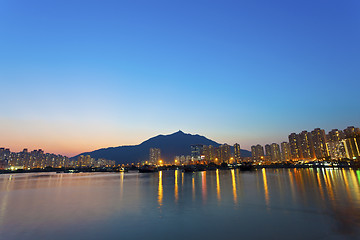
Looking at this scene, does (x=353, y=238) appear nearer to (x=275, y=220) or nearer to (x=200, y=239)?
(x=275, y=220)

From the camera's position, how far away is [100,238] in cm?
1283

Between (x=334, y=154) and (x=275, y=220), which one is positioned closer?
(x=275, y=220)

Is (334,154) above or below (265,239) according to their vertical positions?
above

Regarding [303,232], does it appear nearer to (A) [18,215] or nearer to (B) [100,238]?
(B) [100,238]

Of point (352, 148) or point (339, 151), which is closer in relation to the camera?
point (352, 148)

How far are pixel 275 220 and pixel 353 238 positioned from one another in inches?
194

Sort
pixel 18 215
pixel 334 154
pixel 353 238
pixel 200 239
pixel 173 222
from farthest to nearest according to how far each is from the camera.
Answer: pixel 334 154, pixel 18 215, pixel 173 222, pixel 200 239, pixel 353 238

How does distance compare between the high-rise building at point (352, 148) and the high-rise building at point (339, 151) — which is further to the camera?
the high-rise building at point (339, 151)

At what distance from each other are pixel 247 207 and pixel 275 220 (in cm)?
524

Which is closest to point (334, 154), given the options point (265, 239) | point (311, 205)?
point (311, 205)

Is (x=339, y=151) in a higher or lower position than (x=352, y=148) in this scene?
higher

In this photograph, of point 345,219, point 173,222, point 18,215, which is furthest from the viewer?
point 18,215

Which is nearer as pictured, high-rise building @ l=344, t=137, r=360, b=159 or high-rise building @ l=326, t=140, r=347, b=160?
high-rise building @ l=344, t=137, r=360, b=159

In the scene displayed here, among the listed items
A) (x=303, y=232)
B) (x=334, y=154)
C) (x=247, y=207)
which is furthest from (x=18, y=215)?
(x=334, y=154)
